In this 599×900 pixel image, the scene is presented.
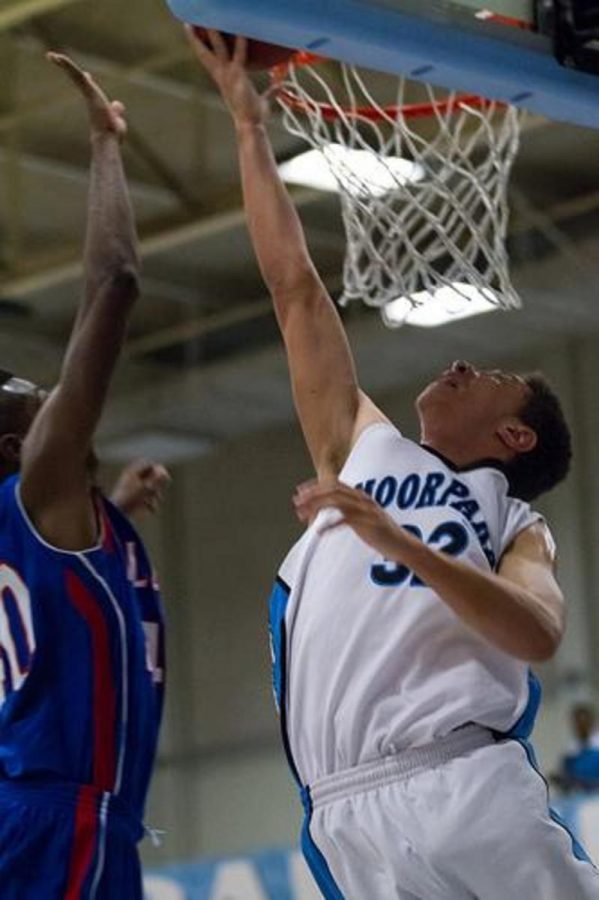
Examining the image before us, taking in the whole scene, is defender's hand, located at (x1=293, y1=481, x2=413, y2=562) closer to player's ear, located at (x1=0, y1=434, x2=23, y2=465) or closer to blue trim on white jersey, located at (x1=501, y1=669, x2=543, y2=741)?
blue trim on white jersey, located at (x1=501, y1=669, x2=543, y2=741)

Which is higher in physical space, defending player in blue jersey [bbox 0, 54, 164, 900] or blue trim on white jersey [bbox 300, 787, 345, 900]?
defending player in blue jersey [bbox 0, 54, 164, 900]

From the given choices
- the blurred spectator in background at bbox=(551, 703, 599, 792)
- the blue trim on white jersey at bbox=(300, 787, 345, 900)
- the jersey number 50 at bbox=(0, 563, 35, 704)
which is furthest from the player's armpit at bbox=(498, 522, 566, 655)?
the blurred spectator in background at bbox=(551, 703, 599, 792)

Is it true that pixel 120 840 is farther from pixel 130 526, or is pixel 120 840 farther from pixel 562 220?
pixel 562 220

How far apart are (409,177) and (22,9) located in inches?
235

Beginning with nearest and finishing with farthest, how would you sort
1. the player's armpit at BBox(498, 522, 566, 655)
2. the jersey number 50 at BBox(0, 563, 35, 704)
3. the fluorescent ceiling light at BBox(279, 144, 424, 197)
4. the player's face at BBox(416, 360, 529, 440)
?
1. the player's armpit at BBox(498, 522, 566, 655)
2. the jersey number 50 at BBox(0, 563, 35, 704)
3. the player's face at BBox(416, 360, 529, 440)
4. the fluorescent ceiling light at BBox(279, 144, 424, 197)

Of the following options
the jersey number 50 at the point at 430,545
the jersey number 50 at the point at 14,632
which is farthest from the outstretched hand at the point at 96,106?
the jersey number 50 at the point at 430,545

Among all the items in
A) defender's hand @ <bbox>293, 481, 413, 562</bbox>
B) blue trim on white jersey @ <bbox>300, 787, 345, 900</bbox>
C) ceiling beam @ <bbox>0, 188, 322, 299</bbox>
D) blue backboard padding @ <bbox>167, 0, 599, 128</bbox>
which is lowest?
ceiling beam @ <bbox>0, 188, 322, 299</bbox>

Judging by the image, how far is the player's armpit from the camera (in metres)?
3.68

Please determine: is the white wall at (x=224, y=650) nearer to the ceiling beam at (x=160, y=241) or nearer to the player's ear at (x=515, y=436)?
the ceiling beam at (x=160, y=241)

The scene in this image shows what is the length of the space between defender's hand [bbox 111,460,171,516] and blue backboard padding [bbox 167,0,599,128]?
1066 millimetres

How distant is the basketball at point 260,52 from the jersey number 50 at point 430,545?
3.71 feet

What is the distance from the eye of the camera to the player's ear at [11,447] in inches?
161

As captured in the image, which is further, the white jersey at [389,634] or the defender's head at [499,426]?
the defender's head at [499,426]

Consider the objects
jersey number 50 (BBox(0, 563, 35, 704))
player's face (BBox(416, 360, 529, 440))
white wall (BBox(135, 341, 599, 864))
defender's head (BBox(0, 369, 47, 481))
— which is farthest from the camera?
white wall (BBox(135, 341, 599, 864))
